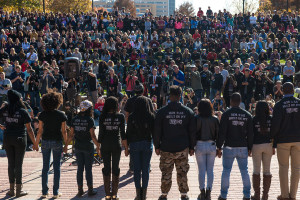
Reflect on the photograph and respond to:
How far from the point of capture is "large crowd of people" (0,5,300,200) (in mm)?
7188

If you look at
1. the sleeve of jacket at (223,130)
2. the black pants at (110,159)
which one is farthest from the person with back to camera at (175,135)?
the black pants at (110,159)

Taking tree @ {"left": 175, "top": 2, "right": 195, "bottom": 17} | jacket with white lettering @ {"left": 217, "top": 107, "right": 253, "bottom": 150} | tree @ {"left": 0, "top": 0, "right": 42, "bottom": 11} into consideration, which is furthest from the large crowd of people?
tree @ {"left": 175, "top": 2, "right": 195, "bottom": 17}

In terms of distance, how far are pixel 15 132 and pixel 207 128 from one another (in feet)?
10.4

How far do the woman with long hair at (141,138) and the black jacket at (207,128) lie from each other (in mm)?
764

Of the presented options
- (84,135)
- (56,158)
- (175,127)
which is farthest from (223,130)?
(56,158)

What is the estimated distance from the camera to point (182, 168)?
→ 285 inches

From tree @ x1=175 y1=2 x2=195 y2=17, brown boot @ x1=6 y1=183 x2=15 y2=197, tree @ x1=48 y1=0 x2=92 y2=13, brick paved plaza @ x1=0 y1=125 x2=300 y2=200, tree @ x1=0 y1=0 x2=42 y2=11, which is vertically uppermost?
tree @ x1=175 y1=2 x2=195 y2=17

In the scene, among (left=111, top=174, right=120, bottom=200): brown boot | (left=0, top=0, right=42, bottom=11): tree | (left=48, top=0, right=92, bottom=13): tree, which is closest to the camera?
(left=111, top=174, right=120, bottom=200): brown boot

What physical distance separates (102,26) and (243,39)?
29.2 ft

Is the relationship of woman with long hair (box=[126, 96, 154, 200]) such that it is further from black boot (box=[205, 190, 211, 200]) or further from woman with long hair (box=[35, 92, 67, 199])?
woman with long hair (box=[35, 92, 67, 199])

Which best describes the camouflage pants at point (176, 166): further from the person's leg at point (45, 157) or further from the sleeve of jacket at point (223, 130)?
the person's leg at point (45, 157)

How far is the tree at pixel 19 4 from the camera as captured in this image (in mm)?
51134

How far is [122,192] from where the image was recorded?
7977 mm

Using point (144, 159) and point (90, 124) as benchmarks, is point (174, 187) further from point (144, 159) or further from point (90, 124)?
point (90, 124)
